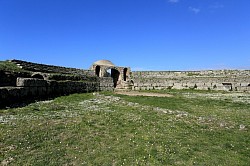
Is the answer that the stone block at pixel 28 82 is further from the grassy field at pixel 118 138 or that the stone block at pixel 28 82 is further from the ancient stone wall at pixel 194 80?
the ancient stone wall at pixel 194 80

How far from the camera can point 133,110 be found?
20.4 meters

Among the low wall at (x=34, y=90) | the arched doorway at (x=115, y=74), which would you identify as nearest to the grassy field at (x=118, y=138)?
the low wall at (x=34, y=90)

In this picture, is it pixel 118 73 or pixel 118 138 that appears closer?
pixel 118 138

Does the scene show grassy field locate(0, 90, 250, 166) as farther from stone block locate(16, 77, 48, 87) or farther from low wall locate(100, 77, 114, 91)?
low wall locate(100, 77, 114, 91)

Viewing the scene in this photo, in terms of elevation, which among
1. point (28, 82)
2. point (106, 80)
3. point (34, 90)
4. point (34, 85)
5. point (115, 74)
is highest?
point (115, 74)

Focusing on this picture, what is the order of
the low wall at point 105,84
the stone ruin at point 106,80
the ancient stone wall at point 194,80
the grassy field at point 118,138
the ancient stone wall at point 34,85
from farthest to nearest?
1. the ancient stone wall at point 194,80
2. the low wall at point 105,84
3. the stone ruin at point 106,80
4. the ancient stone wall at point 34,85
5. the grassy field at point 118,138

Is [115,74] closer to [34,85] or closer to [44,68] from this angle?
[44,68]

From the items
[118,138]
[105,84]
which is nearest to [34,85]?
[118,138]

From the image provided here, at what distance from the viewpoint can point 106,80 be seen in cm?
4347

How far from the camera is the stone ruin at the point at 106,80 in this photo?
23.3m

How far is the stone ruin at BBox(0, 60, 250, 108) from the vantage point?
76.5 feet

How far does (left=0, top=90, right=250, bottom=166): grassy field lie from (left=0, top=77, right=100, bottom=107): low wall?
1818 mm

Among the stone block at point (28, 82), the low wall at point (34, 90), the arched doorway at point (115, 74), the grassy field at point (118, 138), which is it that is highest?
the arched doorway at point (115, 74)

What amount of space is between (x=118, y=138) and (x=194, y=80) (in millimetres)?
39297
